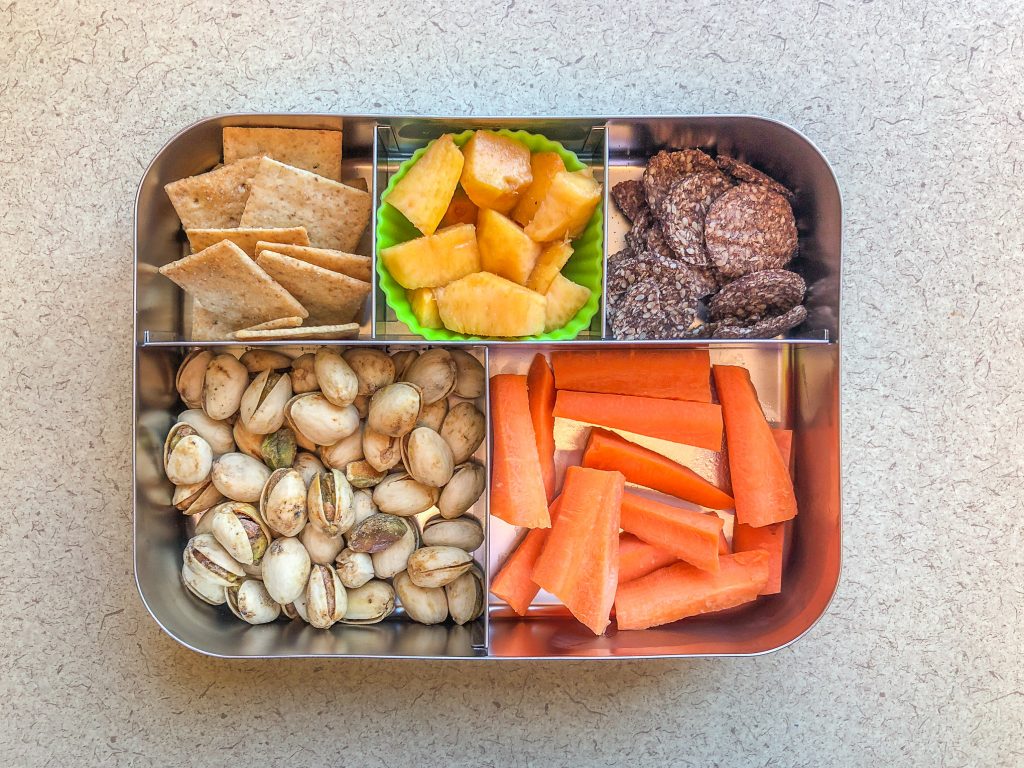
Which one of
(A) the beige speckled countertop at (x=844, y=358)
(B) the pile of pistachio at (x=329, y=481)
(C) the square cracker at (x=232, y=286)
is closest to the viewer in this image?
(C) the square cracker at (x=232, y=286)

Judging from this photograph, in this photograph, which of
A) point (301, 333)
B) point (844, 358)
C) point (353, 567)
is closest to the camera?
point (301, 333)

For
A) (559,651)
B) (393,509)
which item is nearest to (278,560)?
(393,509)

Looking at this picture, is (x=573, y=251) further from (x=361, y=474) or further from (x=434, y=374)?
(x=361, y=474)

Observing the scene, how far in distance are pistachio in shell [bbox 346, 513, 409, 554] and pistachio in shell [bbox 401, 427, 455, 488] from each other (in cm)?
9

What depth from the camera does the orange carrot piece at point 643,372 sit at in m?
1.18

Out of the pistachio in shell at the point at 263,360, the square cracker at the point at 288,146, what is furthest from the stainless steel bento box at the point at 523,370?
the pistachio in shell at the point at 263,360

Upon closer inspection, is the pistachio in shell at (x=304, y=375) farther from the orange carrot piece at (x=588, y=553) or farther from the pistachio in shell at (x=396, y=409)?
the orange carrot piece at (x=588, y=553)

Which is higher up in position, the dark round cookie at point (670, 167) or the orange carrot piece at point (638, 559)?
the dark round cookie at point (670, 167)

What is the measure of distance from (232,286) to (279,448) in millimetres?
286

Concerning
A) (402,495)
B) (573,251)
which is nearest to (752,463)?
(573,251)

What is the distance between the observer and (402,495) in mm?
1151

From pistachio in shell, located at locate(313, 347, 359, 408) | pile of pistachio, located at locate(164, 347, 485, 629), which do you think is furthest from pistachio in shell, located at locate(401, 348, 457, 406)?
pistachio in shell, located at locate(313, 347, 359, 408)

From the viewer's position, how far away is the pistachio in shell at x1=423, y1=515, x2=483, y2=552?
3.81 feet

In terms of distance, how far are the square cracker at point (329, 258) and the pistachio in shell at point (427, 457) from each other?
0.89 feet
